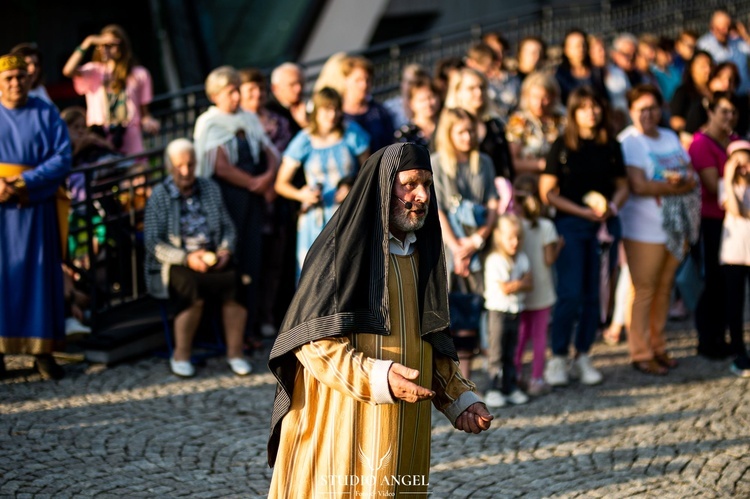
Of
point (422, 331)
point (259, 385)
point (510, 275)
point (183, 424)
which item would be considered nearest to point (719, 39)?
point (510, 275)

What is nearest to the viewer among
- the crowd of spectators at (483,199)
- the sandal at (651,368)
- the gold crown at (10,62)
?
the gold crown at (10,62)

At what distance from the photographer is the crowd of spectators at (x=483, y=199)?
8625mm

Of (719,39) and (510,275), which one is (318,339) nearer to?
(510,275)

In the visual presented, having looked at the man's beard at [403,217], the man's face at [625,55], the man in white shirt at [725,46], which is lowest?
the man's beard at [403,217]

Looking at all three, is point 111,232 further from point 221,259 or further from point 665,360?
point 665,360

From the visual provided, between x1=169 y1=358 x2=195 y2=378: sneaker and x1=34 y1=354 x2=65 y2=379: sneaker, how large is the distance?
2.74 feet

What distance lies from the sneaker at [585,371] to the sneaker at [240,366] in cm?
257

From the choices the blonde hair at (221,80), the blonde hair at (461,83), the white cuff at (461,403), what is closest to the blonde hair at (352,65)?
the blonde hair at (461,83)

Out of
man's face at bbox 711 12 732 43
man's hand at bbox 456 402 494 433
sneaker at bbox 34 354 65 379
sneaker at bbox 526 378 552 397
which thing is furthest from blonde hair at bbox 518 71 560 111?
man's face at bbox 711 12 732 43

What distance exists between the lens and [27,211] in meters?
8.38

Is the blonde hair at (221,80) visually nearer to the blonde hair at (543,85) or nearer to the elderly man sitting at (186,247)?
the elderly man sitting at (186,247)

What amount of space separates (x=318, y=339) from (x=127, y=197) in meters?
5.76

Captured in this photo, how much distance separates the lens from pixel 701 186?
9.83 meters

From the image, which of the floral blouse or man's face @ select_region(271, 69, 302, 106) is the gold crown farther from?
the floral blouse
